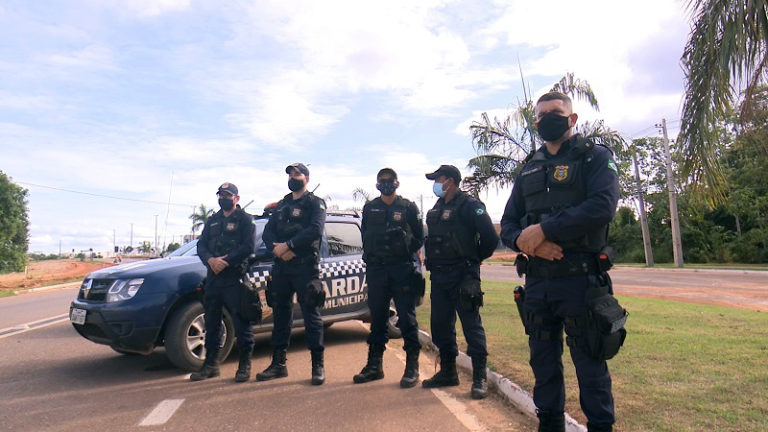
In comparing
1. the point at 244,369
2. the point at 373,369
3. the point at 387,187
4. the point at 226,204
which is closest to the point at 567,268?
the point at 387,187

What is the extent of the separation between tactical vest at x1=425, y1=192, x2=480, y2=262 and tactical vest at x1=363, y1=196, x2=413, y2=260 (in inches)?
12.4

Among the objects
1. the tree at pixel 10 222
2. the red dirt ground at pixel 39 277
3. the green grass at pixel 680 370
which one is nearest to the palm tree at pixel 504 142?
the green grass at pixel 680 370

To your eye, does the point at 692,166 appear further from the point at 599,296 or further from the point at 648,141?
the point at 648,141

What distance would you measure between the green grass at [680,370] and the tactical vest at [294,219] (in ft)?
7.35

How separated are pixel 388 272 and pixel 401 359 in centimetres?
159

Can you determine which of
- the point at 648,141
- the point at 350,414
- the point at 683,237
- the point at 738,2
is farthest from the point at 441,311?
the point at 648,141

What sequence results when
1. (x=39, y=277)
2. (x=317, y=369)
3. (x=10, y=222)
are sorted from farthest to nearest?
(x=10, y=222), (x=39, y=277), (x=317, y=369)

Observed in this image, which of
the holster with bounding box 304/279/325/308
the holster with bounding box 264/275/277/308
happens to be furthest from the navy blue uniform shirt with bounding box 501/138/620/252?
the holster with bounding box 264/275/277/308

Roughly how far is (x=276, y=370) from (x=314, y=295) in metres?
0.87

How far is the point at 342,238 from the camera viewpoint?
7391mm

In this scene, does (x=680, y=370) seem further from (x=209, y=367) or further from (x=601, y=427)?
(x=209, y=367)

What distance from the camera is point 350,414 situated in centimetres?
439

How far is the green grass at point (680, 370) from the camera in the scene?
12.0ft

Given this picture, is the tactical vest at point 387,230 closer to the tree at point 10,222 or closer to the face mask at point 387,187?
the face mask at point 387,187
